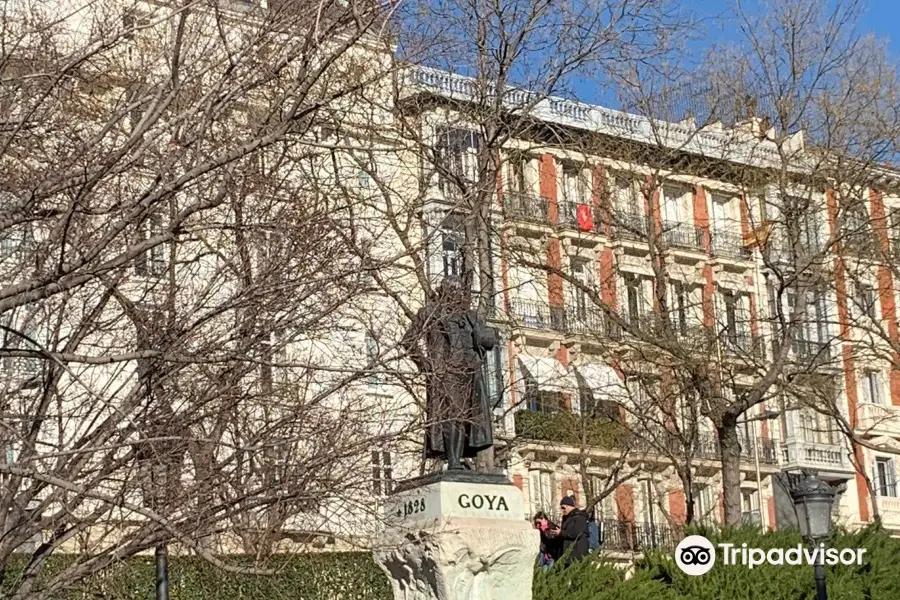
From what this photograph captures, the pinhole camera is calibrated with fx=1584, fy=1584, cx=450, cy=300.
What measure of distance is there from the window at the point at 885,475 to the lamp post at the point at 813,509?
30.2 metres

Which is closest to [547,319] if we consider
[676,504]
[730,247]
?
[676,504]

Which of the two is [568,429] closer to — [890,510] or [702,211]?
[702,211]

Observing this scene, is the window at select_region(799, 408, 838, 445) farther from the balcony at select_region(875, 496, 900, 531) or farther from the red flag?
the red flag

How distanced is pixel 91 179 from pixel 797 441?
3893 cm

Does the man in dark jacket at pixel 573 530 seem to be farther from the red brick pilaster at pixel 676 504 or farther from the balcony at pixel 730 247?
the balcony at pixel 730 247

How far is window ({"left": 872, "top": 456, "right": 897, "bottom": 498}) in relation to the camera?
4716cm

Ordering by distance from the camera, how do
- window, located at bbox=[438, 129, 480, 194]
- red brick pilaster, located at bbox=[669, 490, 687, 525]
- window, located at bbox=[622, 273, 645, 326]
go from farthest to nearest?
red brick pilaster, located at bbox=[669, 490, 687, 525], window, located at bbox=[622, 273, 645, 326], window, located at bbox=[438, 129, 480, 194]

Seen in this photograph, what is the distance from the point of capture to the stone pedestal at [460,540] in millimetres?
13445

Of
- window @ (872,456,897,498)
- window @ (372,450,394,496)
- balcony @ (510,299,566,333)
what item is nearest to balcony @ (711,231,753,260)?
balcony @ (510,299,566,333)

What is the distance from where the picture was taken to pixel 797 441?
45.8 metres

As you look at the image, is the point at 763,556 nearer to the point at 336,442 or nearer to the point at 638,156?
the point at 336,442

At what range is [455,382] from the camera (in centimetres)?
1431

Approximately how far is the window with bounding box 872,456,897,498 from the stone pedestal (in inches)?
1392

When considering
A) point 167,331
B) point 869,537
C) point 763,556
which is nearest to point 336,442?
point 167,331
